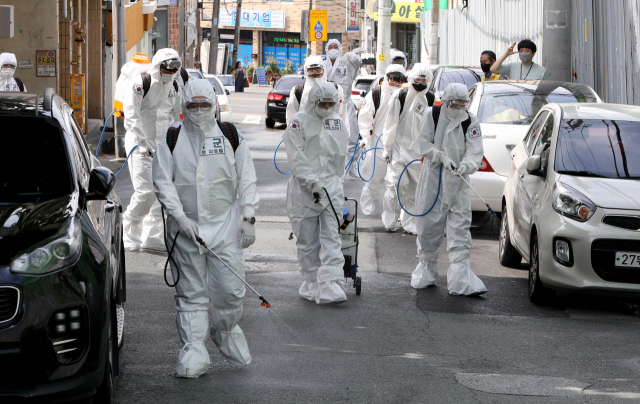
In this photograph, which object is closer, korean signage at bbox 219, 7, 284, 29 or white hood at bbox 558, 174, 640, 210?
white hood at bbox 558, 174, 640, 210

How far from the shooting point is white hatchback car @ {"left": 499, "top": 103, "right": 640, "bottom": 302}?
23.1 feet

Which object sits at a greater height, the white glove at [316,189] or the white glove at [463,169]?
the white glove at [463,169]

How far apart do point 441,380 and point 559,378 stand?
0.75 meters

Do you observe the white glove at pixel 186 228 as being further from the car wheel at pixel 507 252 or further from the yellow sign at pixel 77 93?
the yellow sign at pixel 77 93

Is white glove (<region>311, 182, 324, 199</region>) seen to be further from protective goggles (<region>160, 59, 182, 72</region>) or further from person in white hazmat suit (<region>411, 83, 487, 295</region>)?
protective goggles (<region>160, 59, 182, 72</region>)

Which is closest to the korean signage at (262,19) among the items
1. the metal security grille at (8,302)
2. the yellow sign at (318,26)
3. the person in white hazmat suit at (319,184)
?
the yellow sign at (318,26)

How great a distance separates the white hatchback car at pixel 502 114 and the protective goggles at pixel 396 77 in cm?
90

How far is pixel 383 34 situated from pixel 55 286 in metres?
21.9

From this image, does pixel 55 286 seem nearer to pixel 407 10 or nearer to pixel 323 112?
A: pixel 323 112

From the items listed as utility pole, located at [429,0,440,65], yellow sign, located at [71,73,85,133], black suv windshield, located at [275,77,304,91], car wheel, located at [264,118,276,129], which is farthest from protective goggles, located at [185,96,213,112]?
utility pole, located at [429,0,440,65]

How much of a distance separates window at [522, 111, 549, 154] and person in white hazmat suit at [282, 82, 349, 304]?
213 cm

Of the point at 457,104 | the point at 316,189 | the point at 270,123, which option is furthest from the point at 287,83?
the point at 316,189

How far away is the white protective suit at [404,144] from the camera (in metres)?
10.7

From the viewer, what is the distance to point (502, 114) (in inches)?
431
